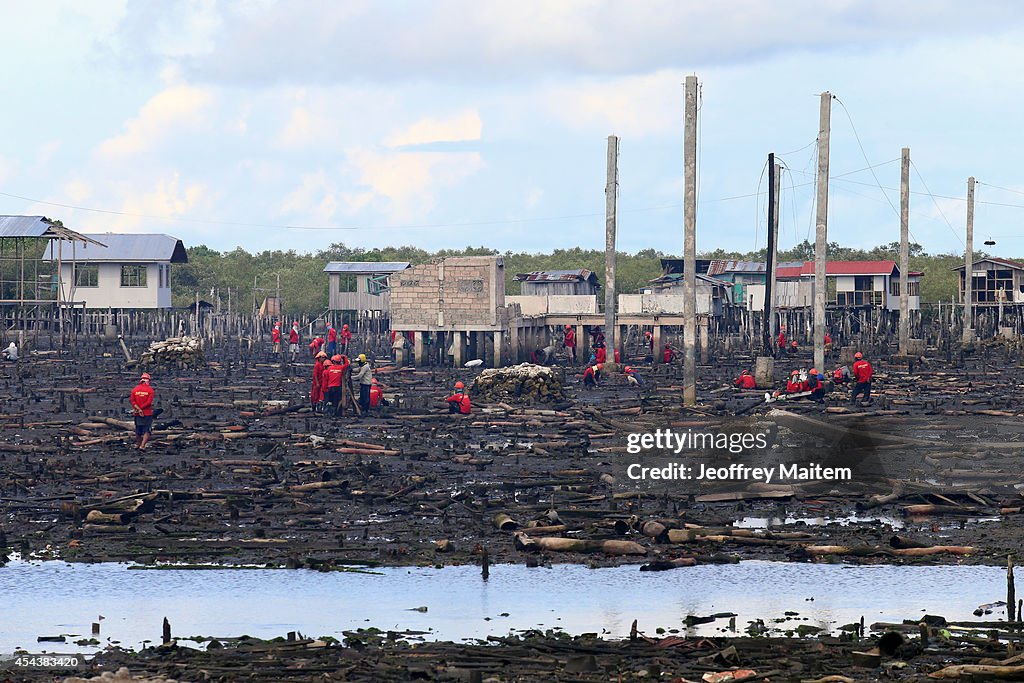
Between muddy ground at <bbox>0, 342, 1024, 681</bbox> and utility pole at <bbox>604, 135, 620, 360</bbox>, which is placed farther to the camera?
utility pole at <bbox>604, 135, 620, 360</bbox>

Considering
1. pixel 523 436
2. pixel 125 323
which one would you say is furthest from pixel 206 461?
pixel 125 323

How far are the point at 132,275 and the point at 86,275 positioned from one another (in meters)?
2.59

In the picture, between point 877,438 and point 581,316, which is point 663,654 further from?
point 581,316

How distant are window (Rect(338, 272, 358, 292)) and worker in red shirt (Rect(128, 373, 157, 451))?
6522 cm

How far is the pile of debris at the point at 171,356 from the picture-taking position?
52.9 meters

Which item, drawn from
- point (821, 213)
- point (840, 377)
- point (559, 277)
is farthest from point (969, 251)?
point (840, 377)

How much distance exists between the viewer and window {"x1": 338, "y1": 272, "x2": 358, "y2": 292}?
94619 mm

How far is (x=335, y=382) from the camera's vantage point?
34.9 m

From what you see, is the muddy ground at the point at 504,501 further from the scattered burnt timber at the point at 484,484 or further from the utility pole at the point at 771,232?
the utility pole at the point at 771,232

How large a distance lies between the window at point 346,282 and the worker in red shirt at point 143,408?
65224 mm

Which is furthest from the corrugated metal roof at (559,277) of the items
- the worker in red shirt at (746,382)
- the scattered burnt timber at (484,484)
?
the scattered burnt timber at (484,484)

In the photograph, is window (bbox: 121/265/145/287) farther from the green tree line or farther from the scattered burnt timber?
the scattered burnt timber

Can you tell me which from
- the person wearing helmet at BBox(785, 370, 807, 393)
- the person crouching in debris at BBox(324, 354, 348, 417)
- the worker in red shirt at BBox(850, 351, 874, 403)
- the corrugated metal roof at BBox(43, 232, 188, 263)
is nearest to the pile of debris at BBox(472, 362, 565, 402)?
the person crouching in debris at BBox(324, 354, 348, 417)

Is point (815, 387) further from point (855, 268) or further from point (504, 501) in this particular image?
point (855, 268)
